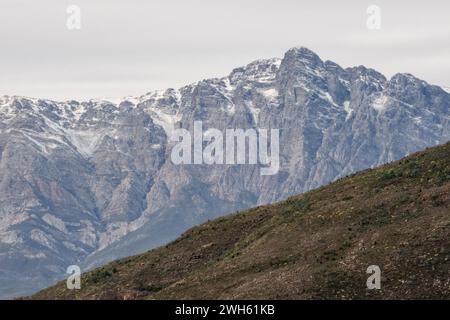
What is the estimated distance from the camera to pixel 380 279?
78312mm

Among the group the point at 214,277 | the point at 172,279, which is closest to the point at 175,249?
the point at 172,279

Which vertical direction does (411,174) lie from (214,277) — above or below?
above

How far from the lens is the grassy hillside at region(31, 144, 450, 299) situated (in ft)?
258

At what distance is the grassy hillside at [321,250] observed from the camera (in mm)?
78625

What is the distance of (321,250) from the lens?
8631 cm
